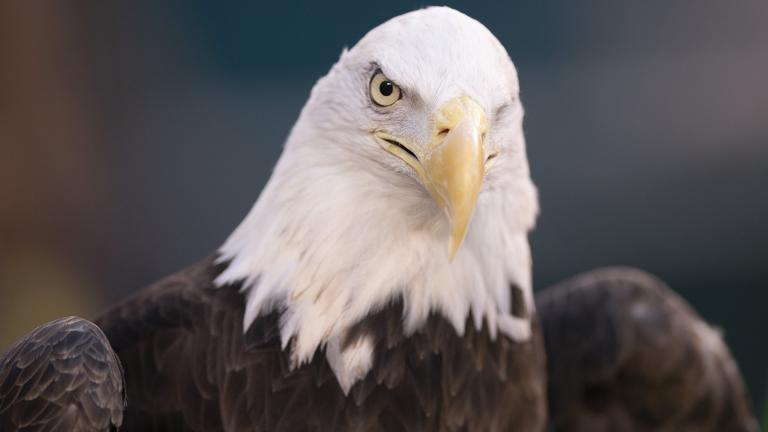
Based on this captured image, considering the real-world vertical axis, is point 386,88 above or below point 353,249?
above

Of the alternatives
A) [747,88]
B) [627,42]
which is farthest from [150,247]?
[747,88]

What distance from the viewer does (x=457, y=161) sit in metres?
1.17

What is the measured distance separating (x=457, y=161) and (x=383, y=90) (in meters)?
0.16

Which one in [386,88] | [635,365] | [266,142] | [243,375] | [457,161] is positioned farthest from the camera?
[266,142]

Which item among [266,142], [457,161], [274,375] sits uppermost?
[457,161]

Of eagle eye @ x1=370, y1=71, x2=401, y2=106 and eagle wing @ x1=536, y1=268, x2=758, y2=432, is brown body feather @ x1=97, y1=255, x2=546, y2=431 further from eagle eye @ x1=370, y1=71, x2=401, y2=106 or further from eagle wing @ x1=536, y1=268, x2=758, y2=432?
eagle wing @ x1=536, y1=268, x2=758, y2=432

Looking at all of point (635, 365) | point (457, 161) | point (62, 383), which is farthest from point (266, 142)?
point (457, 161)

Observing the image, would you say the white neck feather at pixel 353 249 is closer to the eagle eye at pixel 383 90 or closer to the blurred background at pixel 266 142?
the eagle eye at pixel 383 90

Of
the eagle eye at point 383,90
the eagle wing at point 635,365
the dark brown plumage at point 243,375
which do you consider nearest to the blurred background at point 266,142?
the eagle wing at point 635,365

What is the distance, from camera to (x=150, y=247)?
344 cm

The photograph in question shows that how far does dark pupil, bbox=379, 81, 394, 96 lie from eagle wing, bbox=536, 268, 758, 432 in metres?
0.81

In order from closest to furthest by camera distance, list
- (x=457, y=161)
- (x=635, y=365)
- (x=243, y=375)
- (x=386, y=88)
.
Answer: (x=457, y=161) → (x=386, y=88) → (x=243, y=375) → (x=635, y=365)

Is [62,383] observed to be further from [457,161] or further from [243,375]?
[457,161]

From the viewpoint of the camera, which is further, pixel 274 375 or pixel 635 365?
pixel 635 365
